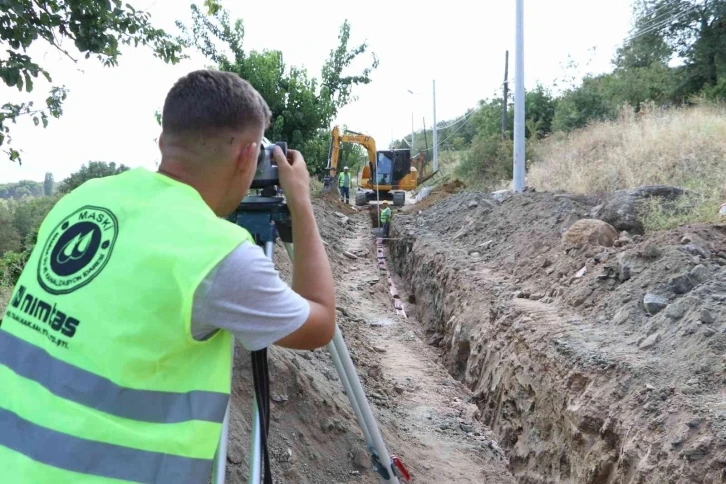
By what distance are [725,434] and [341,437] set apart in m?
2.02

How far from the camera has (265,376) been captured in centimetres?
156

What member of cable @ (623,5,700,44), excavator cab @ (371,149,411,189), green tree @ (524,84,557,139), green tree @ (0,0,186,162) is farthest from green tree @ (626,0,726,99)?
green tree @ (0,0,186,162)

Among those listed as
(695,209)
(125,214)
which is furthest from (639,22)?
(125,214)

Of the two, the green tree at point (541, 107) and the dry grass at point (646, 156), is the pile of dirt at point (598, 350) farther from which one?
the green tree at point (541, 107)

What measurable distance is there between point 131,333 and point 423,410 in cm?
472

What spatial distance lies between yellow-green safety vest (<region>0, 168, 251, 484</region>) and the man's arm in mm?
219

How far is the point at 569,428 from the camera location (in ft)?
14.1

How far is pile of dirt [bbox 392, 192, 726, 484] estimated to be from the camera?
11.6 ft

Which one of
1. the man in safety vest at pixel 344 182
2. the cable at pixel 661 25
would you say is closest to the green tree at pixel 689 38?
the cable at pixel 661 25

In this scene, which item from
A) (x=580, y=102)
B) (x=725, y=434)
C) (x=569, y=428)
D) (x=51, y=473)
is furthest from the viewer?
(x=580, y=102)

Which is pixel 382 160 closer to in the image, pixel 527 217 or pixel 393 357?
pixel 527 217

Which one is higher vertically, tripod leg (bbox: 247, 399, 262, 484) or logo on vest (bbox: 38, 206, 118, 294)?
logo on vest (bbox: 38, 206, 118, 294)

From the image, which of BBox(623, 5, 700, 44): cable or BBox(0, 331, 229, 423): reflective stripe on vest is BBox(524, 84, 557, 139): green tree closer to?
BBox(623, 5, 700, 44): cable

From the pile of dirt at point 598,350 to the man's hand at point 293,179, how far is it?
2662 mm
